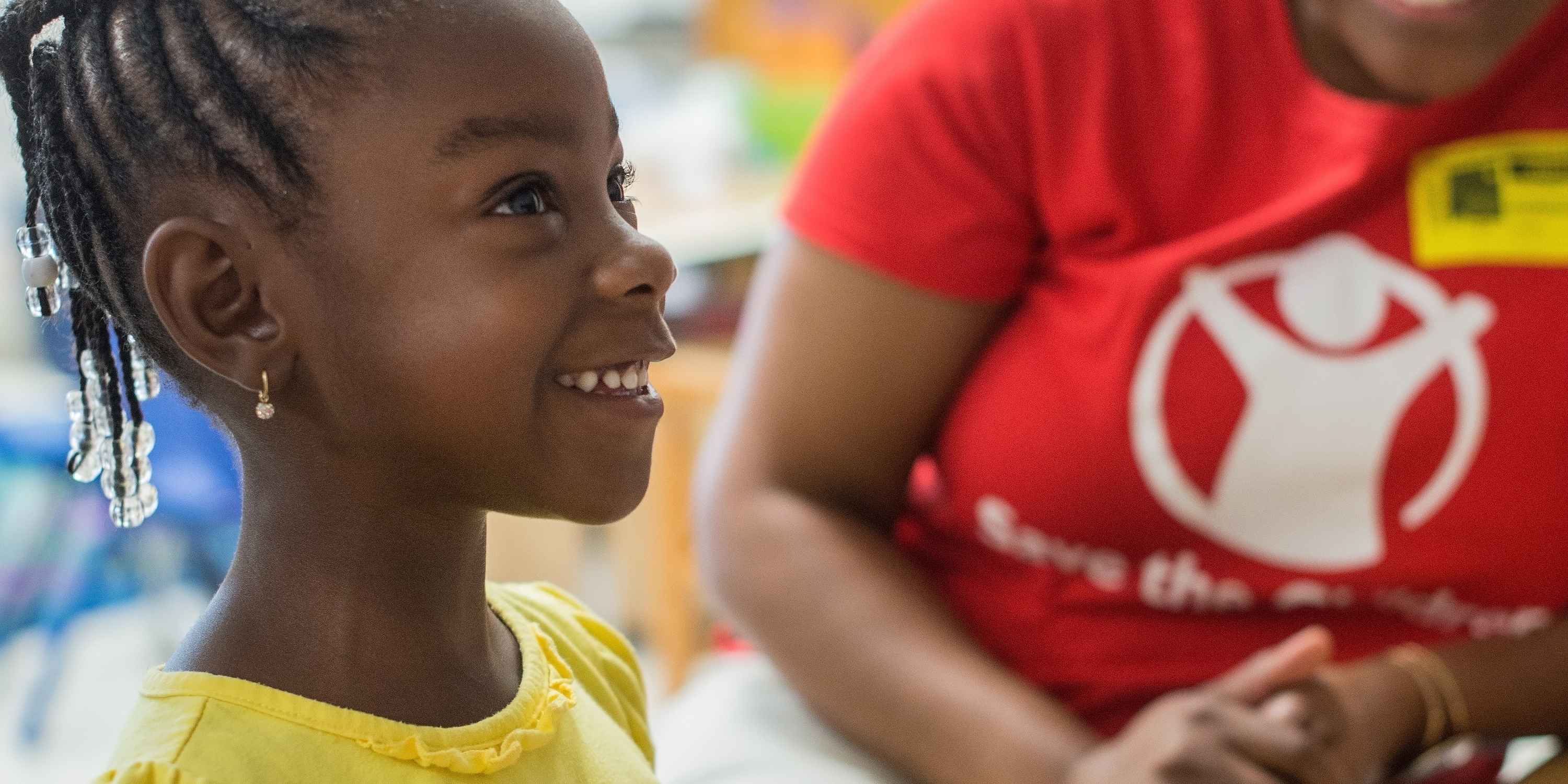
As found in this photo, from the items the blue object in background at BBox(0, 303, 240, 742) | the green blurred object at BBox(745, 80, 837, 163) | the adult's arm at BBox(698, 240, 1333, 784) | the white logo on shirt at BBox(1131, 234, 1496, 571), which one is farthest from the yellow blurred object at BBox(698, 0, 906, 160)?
the white logo on shirt at BBox(1131, 234, 1496, 571)

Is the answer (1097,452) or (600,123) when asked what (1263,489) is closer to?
(1097,452)

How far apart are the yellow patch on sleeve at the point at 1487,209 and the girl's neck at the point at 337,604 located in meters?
0.71

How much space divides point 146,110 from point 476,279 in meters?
0.15

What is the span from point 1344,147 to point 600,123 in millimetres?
593

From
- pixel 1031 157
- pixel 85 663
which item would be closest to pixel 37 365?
pixel 85 663

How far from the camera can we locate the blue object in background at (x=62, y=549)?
7.20 feet

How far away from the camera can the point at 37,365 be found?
3.09 m

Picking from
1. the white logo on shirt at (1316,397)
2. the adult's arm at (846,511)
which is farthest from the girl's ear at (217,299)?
the white logo on shirt at (1316,397)

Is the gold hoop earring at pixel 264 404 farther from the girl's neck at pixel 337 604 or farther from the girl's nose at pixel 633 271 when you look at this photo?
the girl's nose at pixel 633 271

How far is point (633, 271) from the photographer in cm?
61

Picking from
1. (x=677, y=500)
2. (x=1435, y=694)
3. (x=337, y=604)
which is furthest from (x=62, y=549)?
(x=1435, y=694)

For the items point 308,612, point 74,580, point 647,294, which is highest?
point 647,294

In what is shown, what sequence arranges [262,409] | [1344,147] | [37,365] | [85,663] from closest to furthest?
[262,409], [1344,147], [85,663], [37,365]

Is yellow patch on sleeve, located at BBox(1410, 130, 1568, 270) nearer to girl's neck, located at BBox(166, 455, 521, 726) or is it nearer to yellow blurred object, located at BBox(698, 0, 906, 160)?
girl's neck, located at BBox(166, 455, 521, 726)
